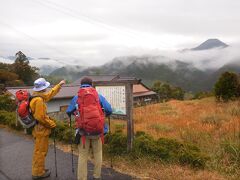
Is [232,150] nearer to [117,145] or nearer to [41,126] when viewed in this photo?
[117,145]

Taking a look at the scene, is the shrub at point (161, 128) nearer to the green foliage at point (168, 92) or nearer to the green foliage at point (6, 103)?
the green foliage at point (6, 103)

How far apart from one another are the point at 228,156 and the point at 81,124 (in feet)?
9.56

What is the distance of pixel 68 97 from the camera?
89.7 ft

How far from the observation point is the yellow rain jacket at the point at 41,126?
17.5ft

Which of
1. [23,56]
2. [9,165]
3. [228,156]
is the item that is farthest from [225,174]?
[23,56]

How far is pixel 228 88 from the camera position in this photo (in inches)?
815

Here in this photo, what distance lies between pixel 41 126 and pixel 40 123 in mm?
77

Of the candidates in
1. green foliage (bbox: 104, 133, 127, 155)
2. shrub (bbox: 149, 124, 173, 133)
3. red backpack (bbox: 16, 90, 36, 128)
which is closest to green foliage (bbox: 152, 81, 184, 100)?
shrub (bbox: 149, 124, 173, 133)

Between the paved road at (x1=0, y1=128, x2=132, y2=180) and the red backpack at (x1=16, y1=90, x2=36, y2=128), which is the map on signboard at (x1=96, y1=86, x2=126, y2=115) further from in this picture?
the red backpack at (x1=16, y1=90, x2=36, y2=128)

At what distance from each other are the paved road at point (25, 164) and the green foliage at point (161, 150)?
0.67m

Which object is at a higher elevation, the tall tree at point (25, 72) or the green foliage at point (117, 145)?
the tall tree at point (25, 72)

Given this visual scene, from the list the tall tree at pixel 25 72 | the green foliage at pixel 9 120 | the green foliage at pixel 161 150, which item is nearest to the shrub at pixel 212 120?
the green foliage at pixel 161 150

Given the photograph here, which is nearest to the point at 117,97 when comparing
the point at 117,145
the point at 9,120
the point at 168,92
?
the point at 117,145

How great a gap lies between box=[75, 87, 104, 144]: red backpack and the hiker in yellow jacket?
33.7 inches
